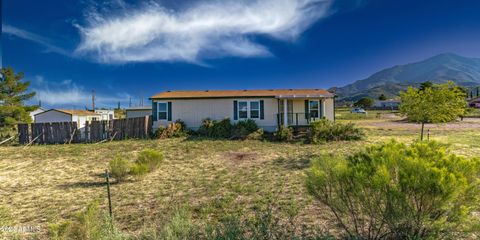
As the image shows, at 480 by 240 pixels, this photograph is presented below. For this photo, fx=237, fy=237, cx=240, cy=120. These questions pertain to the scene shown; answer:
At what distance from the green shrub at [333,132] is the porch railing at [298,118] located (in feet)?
7.73

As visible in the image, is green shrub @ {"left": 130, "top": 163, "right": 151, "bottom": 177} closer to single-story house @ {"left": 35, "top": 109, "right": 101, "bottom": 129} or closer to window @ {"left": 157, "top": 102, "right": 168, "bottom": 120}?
window @ {"left": 157, "top": 102, "right": 168, "bottom": 120}

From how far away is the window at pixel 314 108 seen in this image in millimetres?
16086

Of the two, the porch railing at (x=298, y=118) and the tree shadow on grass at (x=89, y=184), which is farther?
the porch railing at (x=298, y=118)

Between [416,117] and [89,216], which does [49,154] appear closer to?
[89,216]

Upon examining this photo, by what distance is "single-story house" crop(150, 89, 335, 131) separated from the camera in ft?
52.7

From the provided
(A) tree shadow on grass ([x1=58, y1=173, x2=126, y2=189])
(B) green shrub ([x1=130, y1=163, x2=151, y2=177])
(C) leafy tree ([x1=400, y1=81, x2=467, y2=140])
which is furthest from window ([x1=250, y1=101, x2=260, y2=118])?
(A) tree shadow on grass ([x1=58, y1=173, x2=126, y2=189])

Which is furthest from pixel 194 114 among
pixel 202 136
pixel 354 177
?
pixel 354 177

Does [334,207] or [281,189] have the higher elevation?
[334,207]

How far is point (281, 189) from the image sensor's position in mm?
5617

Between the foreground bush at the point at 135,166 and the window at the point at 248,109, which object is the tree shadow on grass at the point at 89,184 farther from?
the window at the point at 248,109

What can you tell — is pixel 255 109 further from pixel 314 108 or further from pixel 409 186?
pixel 409 186

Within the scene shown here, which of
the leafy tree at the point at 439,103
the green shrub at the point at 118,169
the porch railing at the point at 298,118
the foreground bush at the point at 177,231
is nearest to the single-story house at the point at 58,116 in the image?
the porch railing at the point at 298,118

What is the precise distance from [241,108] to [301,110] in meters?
4.12

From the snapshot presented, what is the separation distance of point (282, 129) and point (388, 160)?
11451 millimetres
